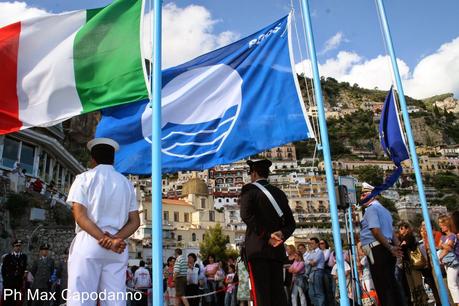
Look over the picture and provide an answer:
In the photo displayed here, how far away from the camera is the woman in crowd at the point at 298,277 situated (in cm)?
1002

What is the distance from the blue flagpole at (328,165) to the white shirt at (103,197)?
234 cm

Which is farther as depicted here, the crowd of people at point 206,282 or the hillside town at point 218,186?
the hillside town at point 218,186

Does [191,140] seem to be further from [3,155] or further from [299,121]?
[3,155]

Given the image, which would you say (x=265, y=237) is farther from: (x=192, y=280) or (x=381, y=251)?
(x=192, y=280)

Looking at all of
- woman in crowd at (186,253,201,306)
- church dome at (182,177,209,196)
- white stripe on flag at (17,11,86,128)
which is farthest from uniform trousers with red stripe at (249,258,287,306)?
church dome at (182,177,209,196)

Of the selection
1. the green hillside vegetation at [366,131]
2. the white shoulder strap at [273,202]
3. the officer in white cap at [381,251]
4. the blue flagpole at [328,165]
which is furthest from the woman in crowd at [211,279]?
the green hillside vegetation at [366,131]

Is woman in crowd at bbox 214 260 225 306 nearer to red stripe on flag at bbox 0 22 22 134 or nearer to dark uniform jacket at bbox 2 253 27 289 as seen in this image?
dark uniform jacket at bbox 2 253 27 289

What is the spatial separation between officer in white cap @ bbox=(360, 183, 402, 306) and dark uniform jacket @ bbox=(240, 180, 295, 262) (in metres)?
1.92

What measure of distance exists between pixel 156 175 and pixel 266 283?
59.4 inches

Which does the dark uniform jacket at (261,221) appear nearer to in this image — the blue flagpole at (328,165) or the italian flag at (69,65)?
the blue flagpole at (328,165)

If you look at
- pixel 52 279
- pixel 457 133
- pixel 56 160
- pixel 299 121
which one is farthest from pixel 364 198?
pixel 457 133

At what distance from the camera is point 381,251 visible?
19.2ft

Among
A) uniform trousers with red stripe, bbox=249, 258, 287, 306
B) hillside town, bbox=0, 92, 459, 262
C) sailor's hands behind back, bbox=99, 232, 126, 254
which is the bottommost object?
uniform trousers with red stripe, bbox=249, 258, 287, 306

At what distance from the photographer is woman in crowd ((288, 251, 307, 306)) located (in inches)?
394
